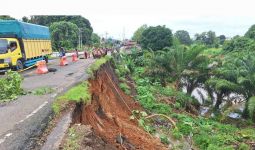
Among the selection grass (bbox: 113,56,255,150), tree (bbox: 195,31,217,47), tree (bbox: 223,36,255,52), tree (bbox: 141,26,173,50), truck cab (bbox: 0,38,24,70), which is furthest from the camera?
tree (bbox: 195,31,217,47)

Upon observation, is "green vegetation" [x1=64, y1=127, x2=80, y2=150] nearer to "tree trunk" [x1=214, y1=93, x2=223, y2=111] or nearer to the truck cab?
the truck cab

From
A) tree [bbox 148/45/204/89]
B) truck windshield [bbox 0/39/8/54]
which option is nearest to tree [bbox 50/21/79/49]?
tree [bbox 148/45/204/89]

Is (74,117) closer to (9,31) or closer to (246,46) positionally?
(9,31)

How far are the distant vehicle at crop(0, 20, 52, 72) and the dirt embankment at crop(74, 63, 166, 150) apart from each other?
566 centimetres

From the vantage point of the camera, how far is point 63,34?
6806cm

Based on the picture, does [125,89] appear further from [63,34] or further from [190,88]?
[63,34]

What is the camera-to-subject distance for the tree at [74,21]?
77.7 metres

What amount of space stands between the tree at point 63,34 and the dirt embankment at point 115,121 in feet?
147

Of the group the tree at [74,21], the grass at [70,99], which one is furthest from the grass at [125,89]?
the tree at [74,21]

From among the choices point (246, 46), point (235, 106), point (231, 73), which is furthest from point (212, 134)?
point (246, 46)

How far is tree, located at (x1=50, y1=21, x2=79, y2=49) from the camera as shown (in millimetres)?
66062

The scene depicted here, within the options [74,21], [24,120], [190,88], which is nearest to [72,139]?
[24,120]

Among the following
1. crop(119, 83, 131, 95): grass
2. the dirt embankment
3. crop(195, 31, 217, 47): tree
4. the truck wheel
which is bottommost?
crop(195, 31, 217, 47): tree

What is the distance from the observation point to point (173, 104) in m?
24.3
